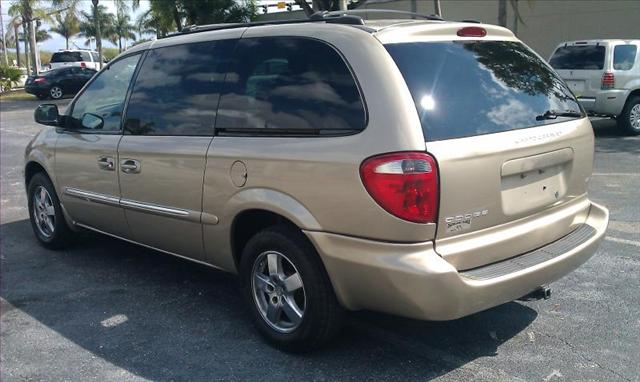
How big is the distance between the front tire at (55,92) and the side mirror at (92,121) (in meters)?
24.2

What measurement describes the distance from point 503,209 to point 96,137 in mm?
3178

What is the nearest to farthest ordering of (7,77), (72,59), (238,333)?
1. (238,333)
2. (72,59)
3. (7,77)

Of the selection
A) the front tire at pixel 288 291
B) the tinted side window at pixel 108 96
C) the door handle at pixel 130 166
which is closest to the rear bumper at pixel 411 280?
the front tire at pixel 288 291

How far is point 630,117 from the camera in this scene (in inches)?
486

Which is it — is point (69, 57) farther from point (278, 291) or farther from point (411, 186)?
point (411, 186)

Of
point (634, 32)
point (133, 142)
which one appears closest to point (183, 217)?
point (133, 142)

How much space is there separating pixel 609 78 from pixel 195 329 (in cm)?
1078

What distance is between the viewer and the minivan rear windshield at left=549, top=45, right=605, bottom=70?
12.4 meters

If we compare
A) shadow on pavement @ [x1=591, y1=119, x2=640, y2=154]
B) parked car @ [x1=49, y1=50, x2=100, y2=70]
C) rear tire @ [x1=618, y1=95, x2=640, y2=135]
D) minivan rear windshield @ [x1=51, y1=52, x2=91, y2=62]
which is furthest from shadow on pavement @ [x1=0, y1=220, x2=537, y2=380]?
minivan rear windshield @ [x1=51, y1=52, x2=91, y2=62]

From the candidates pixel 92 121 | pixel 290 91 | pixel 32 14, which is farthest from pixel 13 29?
pixel 290 91

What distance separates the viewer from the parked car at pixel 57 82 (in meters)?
26.8

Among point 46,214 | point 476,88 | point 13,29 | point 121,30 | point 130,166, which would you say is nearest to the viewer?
point 476,88

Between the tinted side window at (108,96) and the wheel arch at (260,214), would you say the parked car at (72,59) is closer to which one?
the tinted side window at (108,96)

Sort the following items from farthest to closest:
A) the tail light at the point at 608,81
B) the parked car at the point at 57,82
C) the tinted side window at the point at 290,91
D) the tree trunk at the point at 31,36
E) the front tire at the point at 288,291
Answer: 1. the tree trunk at the point at 31,36
2. the parked car at the point at 57,82
3. the tail light at the point at 608,81
4. the front tire at the point at 288,291
5. the tinted side window at the point at 290,91
